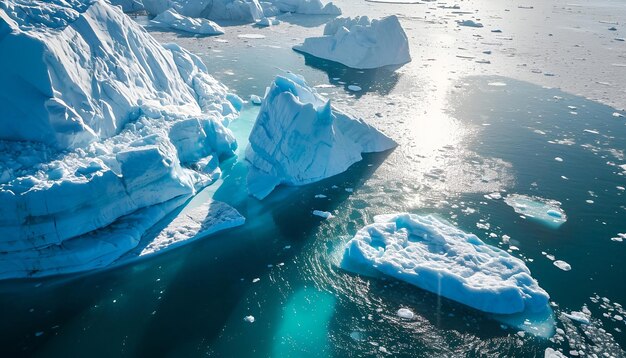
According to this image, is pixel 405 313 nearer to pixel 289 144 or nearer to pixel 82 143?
pixel 289 144

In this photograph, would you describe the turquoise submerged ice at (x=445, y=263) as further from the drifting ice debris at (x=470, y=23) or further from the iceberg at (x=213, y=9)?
the drifting ice debris at (x=470, y=23)

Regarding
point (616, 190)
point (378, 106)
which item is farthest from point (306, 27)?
point (616, 190)

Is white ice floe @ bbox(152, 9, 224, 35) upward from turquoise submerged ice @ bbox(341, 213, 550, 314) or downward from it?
upward

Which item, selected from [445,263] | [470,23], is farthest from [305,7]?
[445,263]

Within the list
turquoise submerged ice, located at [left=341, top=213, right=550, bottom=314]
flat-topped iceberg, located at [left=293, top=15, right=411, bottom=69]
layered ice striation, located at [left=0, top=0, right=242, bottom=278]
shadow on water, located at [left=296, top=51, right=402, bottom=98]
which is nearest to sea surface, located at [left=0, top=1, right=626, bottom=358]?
turquoise submerged ice, located at [left=341, top=213, right=550, bottom=314]

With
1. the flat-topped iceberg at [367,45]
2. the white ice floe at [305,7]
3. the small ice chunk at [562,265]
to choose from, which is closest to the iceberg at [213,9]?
the white ice floe at [305,7]

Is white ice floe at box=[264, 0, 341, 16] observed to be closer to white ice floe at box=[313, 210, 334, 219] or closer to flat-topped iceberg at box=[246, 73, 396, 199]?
flat-topped iceberg at box=[246, 73, 396, 199]
